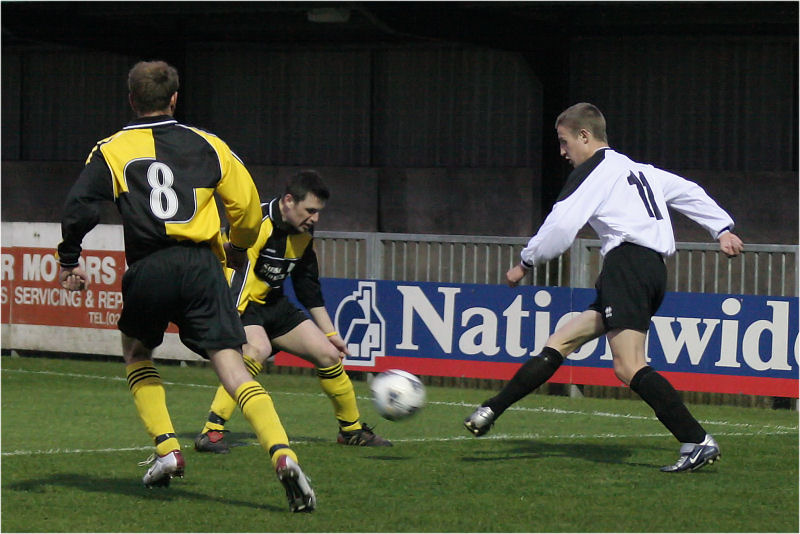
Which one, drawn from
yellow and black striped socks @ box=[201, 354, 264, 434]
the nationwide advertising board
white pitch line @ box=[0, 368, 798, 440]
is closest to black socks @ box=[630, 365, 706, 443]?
yellow and black striped socks @ box=[201, 354, 264, 434]

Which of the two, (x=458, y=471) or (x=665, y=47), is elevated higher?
(x=665, y=47)

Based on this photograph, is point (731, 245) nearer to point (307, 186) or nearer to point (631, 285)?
point (631, 285)

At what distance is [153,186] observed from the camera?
24.3ft

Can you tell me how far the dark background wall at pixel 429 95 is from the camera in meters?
16.8

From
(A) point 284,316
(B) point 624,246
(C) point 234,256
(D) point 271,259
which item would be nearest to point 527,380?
(B) point 624,246

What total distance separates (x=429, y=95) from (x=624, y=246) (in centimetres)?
1067

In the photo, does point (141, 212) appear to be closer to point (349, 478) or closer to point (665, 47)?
point (349, 478)

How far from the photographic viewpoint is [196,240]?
752 cm

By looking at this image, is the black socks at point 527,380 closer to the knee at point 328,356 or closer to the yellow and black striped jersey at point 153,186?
the knee at point 328,356

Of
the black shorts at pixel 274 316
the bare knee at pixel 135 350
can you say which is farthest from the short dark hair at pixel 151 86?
the black shorts at pixel 274 316

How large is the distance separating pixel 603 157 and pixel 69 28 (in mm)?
11649

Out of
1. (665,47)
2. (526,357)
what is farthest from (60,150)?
(526,357)

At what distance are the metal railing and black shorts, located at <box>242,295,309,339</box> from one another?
4.34 m

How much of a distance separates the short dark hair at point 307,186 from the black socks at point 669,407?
2240 millimetres
